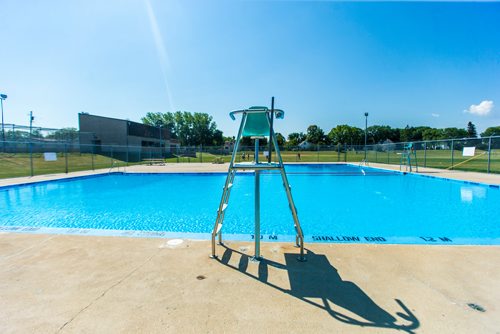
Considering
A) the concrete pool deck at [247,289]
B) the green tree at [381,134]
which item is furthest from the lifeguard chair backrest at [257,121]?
the green tree at [381,134]

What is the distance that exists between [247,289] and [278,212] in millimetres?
3918

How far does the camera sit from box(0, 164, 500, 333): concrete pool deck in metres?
1.56

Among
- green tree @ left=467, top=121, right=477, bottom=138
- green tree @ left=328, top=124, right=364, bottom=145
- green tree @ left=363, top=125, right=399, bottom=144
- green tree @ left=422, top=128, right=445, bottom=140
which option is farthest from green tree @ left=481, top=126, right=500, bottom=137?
green tree @ left=328, top=124, right=364, bottom=145

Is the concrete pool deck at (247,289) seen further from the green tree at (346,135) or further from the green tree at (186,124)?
the green tree at (346,135)

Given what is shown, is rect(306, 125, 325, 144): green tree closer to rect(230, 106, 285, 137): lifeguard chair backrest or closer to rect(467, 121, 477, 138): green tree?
rect(467, 121, 477, 138): green tree

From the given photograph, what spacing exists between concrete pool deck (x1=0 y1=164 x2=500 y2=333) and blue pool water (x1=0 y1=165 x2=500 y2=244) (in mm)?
636

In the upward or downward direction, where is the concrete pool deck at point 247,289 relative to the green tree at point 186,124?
downward

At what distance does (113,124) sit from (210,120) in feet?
111

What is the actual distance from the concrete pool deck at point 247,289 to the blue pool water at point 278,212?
0.64 meters

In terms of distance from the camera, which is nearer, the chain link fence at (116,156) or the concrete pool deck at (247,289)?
the concrete pool deck at (247,289)

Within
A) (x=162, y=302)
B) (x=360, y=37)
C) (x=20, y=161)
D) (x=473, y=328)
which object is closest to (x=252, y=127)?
(x=162, y=302)

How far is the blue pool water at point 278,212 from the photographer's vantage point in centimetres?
413

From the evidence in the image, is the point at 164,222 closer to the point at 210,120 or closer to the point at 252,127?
the point at 252,127

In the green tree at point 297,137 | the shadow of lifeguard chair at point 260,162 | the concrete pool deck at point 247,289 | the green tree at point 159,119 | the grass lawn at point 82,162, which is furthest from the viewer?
the green tree at point 297,137
